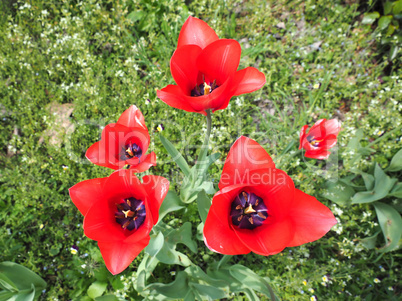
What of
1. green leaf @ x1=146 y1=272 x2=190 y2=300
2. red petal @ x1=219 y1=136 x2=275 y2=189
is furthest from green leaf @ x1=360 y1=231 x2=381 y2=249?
red petal @ x1=219 y1=136 x2=275 y2=189

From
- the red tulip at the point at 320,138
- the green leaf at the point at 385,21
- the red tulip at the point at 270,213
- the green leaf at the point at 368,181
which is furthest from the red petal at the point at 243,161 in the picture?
the green leaf at the point at 385,21

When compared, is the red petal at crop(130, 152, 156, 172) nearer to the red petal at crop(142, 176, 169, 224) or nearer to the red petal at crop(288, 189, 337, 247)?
the red petal at crop(142, 176, 169, 224)

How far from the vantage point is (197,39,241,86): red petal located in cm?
111

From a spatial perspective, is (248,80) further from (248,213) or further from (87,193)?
(87,193)

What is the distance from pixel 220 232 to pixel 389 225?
94.0 inches

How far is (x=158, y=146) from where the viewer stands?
2.83m

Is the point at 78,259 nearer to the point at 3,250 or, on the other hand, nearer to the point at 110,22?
the point at 3,250

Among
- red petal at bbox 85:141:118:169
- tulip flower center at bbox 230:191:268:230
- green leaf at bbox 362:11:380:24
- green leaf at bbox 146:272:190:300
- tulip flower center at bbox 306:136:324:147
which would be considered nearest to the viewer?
tulip flower center at bbox 230:191:268:230

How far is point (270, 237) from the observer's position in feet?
3.53

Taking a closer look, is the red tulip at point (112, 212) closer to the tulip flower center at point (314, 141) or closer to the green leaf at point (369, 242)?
the tulip flower center at point (314, 141)

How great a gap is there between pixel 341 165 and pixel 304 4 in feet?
8.27

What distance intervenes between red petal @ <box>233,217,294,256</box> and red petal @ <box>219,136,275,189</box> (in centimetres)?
24

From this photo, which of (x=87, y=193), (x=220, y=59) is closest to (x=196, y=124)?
(x=220, y=59)

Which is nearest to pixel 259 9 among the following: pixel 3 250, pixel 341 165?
pixel 341 165
